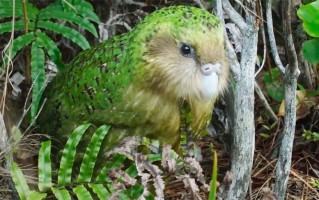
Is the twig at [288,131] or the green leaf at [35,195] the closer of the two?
the green leaf at [35,195]

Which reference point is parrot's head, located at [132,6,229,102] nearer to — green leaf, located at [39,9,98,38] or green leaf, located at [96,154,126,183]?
green leaf, located at [96,154,126,183]

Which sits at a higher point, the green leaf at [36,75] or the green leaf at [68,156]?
the green leaf at [36,75]

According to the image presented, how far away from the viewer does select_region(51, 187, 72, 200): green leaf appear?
2506mm

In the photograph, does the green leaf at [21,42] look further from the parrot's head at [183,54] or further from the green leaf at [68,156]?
the parrot's head at [183,54]

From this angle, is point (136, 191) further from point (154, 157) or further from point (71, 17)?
point (71, 17)

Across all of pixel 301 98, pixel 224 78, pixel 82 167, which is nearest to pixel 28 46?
pixel 82 167

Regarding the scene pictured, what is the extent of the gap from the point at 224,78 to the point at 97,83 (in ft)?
1.65

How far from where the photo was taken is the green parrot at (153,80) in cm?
241

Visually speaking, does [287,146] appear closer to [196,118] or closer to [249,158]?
[249,158]

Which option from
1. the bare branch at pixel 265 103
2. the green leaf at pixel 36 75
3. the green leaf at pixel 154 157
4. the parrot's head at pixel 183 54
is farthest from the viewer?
Answer: the bare branch at pixel 265 103

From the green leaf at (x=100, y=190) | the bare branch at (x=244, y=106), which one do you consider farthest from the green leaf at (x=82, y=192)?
the bare branch at (x=244, y=106)

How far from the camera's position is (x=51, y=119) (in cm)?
300

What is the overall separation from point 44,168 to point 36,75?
53 cm

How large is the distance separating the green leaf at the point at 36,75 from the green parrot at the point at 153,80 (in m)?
0.11
